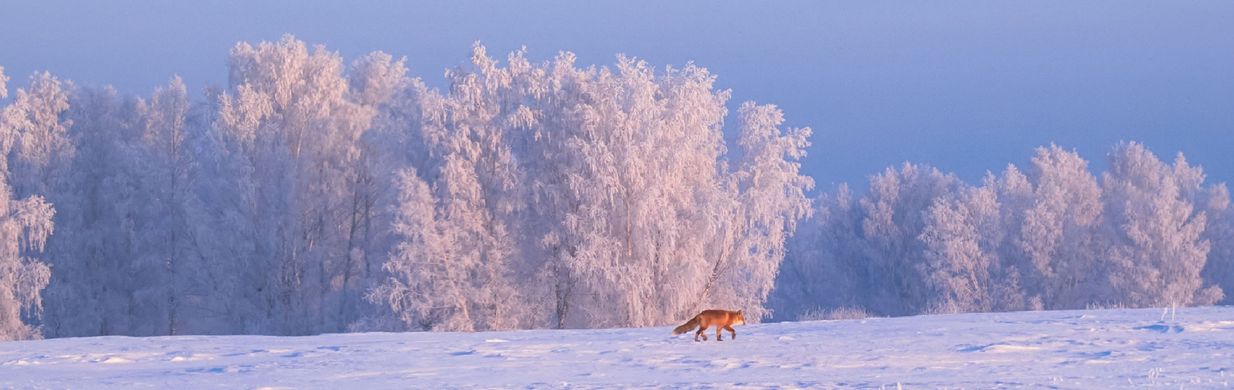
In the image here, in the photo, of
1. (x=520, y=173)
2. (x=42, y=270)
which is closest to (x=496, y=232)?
(x=520, y=173)

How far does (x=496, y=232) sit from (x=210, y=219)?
26.9ft

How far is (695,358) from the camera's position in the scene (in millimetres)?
10984

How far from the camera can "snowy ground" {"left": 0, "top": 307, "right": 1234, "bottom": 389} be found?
9422mm

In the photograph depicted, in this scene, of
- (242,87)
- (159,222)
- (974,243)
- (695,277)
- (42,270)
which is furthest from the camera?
(974,243)

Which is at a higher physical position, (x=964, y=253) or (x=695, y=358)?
(x=964, y=253)

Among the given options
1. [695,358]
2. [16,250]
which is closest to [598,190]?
[16,250]

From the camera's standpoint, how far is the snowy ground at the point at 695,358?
9.42 metres

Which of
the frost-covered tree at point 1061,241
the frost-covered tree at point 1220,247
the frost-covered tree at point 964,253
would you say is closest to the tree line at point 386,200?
the frost-covered tree at point 964,253

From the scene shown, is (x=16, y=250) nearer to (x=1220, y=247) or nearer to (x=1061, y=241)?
(x=1061, y=241)

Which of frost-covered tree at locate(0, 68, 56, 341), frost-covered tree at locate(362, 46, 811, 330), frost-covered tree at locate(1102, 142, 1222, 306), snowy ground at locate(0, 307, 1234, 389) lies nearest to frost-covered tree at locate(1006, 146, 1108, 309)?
frost-covered tree at locate(1102, 142, 1222, 306)

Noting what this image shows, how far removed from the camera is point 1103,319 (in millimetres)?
14258

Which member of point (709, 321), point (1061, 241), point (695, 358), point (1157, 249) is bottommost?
point (695, 358)

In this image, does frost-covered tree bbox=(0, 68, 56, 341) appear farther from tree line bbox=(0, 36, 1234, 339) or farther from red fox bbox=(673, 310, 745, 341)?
red fox bbox=(673, 310, 745, 341)

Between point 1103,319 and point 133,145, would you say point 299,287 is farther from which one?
point 1103,319
